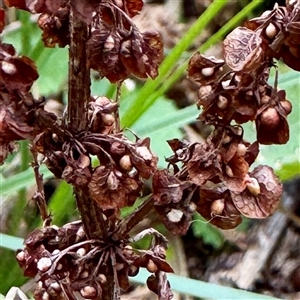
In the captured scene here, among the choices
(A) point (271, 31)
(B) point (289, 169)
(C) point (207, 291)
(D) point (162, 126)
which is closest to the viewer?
(A) point (271, 31)

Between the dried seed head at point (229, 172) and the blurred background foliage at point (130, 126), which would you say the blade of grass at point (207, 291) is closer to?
the blurred background foliage at point (130, 126)

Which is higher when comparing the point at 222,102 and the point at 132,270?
the point at 222,102

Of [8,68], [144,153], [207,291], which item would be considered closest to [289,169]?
[207,291]

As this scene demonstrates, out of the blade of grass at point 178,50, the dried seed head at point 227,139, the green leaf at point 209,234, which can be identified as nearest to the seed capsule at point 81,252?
the dried seed head at point 227,139

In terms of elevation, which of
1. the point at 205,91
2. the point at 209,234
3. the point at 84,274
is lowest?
the point at 209,234

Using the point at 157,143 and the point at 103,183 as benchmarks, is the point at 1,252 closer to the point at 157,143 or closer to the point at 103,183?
the point at 157,143

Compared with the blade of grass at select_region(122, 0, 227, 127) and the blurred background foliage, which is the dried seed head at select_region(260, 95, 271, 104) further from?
the blade of grass at select_region(122, 0, 227, 127)

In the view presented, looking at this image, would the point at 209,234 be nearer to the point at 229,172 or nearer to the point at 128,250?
the point at 128,250

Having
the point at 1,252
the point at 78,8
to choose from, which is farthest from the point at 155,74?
the point at 1,252
